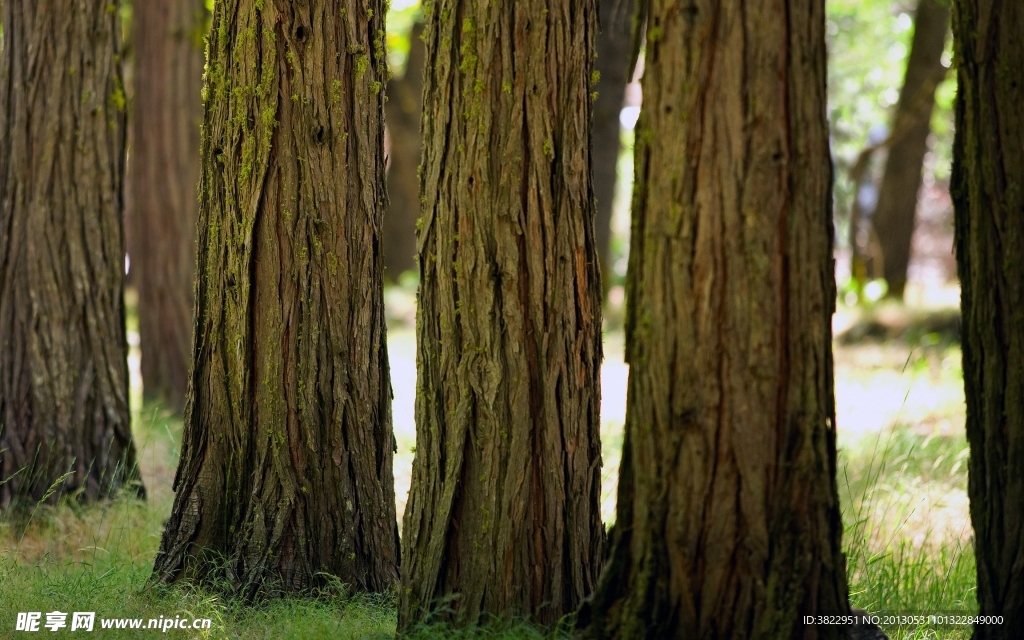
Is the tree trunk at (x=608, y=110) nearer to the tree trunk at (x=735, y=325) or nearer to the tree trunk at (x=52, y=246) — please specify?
the tree trunk at (x=52, y=246)

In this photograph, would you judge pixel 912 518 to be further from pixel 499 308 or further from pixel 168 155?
pixel 168 155

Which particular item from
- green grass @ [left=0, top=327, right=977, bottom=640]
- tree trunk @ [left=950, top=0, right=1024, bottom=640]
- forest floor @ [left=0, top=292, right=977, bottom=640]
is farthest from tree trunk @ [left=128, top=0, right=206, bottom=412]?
tree trunk @ [left=950, top=0, right=1024, bottom=640]

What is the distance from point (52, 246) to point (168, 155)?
3.48 metres

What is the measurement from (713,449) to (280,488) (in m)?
1.98

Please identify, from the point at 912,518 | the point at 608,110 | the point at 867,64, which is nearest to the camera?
the point at 912,518

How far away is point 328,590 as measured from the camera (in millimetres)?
4191

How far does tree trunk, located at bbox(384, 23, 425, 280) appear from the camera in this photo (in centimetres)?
1756

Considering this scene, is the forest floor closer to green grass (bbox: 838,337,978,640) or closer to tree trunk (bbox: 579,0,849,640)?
green grass (bbox: 838,337,978,640)

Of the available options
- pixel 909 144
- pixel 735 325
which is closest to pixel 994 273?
pixel 735 325

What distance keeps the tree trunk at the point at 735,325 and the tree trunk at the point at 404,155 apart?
14084mm

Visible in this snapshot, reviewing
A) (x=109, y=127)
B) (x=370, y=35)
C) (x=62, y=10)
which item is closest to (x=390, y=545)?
(x=370, y=35)

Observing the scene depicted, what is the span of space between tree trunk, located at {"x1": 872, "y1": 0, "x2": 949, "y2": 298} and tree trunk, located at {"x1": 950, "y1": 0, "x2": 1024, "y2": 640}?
1087 cm

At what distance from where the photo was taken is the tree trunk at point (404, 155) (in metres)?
17.6

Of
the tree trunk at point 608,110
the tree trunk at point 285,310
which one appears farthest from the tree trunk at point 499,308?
the tree trunk at point 608,110
